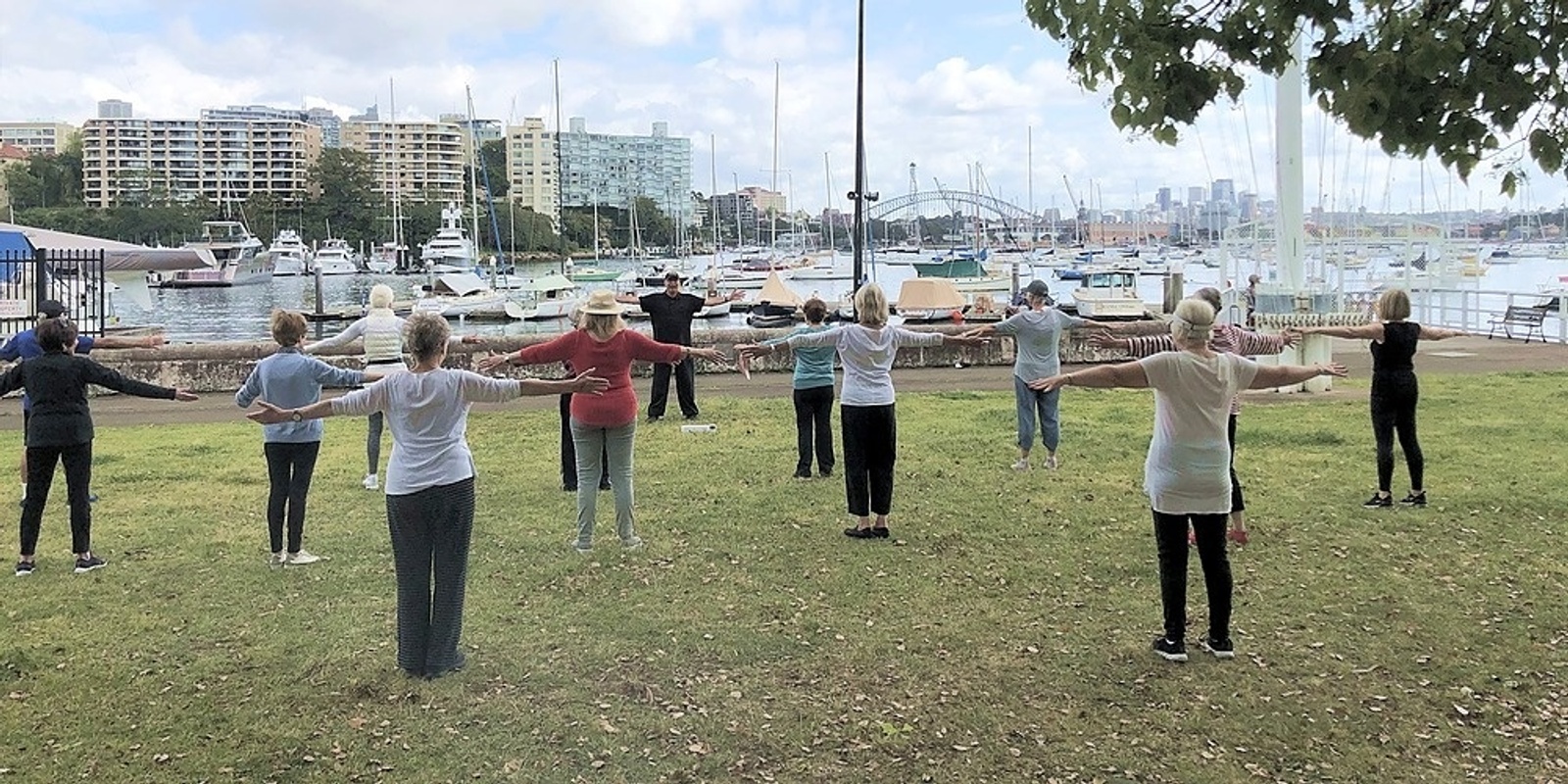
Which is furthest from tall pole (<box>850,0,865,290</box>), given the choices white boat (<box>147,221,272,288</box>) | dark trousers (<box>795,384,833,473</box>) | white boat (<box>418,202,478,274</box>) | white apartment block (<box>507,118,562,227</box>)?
white apartment block (<box>507,118,562,227</box>)

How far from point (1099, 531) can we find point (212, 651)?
5.71 meters

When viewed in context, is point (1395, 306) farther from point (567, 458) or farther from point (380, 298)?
point (380, 298)

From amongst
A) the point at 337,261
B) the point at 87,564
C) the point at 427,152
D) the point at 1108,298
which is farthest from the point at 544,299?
the point at 427,152

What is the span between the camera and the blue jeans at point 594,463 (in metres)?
7.95

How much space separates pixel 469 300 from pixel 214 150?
Result: 157 m

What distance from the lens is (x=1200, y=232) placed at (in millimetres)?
80688

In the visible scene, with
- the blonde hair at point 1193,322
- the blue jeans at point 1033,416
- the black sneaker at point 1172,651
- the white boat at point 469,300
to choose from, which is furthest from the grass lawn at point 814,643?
the white boat at point 469,300

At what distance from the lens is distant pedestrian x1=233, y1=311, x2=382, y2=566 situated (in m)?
7.50

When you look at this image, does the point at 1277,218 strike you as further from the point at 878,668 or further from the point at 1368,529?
the point at 878,668

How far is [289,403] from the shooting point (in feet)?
24.7

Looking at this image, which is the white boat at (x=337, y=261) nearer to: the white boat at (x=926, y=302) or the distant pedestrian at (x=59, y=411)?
the white boat at (x=926, y=302)

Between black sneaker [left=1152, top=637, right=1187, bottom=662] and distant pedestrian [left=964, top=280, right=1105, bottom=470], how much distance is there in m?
4.32

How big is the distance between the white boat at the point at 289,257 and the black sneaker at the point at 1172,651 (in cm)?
12343

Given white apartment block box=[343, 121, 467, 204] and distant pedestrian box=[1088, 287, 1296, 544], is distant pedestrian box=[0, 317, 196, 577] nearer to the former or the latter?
distant pedestrian box=[1088, 287, 1296, 544]
